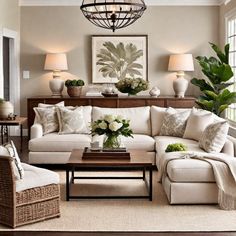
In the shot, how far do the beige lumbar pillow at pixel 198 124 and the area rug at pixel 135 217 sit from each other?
1.38 metres

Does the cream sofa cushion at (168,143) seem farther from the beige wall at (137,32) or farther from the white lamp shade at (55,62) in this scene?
the white lamp shade at (55,62)

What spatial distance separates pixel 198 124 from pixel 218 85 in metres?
1.74

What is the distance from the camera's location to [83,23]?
998 centimetres

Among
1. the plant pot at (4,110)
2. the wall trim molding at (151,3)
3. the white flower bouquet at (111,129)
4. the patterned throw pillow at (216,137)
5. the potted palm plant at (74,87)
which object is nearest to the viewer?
the white flower bouquet at (111,129)

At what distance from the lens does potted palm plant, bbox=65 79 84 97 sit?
9227mm

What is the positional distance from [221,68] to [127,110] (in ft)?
5.57

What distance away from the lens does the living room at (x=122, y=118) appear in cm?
501

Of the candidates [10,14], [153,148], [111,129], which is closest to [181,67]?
[153,148]

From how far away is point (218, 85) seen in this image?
8578 millimetres

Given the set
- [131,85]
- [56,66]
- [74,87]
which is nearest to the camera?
[131,85]

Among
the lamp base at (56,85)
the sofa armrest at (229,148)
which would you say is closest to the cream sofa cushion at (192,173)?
the sofa armrest at (229,148)

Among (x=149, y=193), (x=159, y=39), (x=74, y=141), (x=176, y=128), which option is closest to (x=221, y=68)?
(x=176, y=128)

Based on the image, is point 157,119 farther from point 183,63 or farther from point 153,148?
point 183,63

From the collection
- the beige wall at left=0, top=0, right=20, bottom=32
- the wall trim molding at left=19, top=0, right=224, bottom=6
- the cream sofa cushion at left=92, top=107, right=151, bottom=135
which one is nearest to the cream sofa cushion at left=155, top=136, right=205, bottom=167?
the cream sofa cushion at left=92, top=107, right=151, bottom=135
